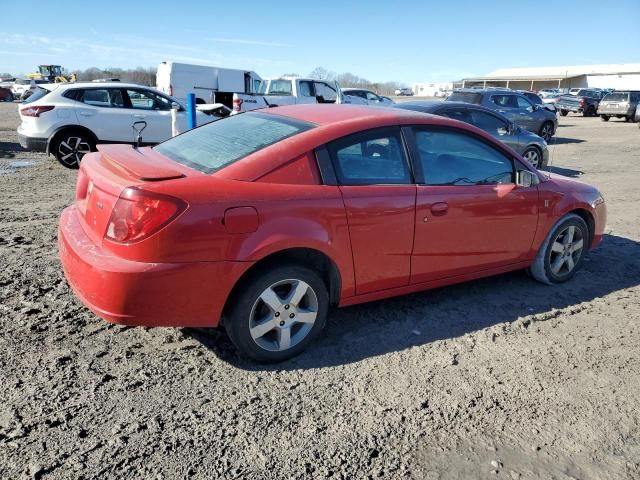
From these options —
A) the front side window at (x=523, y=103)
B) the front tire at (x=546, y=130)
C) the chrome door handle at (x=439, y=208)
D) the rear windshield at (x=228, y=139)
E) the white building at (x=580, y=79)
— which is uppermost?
the white building at (x=580, y=79)

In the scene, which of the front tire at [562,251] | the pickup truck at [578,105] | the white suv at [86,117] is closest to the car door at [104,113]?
the white suv at [86,117]

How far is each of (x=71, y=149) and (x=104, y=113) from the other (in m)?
0.96

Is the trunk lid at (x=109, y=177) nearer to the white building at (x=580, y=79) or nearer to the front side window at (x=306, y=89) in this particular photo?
the front side window at (x=306, y=89)

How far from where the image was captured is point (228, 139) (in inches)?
137

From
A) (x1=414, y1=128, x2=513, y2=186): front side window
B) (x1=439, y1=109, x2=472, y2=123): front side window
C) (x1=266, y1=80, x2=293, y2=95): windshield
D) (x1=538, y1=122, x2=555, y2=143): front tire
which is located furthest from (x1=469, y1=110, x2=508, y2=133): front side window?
(x1=266, y1=80, x2=293, y2=95): windshield

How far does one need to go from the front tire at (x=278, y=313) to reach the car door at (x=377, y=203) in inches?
14.0

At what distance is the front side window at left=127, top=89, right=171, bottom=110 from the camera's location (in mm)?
10578

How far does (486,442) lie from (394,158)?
1904 millimetres

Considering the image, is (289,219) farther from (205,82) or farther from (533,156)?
(205,82)

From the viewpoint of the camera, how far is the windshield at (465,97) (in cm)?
1548

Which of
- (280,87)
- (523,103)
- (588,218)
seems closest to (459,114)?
(588,218)

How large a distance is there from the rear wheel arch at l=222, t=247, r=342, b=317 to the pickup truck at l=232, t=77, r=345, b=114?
14535 millimetres

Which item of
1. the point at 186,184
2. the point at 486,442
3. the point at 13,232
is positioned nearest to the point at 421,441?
the point at 486,442

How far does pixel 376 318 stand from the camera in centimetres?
385
